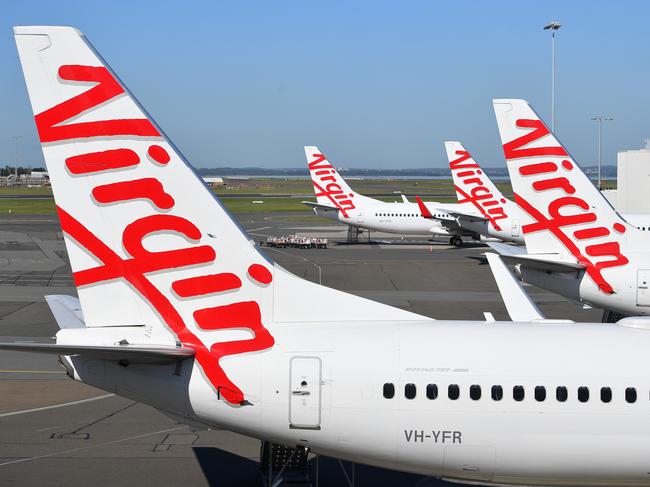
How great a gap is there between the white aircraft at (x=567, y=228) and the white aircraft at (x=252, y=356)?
1198 centimetres

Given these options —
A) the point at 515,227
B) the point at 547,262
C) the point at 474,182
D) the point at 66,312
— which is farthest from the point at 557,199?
the point at 474,182

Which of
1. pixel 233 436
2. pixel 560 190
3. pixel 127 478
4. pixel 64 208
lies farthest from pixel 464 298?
pixel 64 208

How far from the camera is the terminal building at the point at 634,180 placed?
215ft

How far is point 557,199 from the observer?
25531 mm

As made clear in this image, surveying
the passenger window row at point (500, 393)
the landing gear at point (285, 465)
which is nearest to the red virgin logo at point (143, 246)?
the passenger window row at point (500, 393)

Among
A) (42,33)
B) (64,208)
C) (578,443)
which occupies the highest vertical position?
(42,33)

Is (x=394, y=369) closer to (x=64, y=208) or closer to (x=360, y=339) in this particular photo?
(x=360, y=339)

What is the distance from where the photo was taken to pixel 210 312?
13.5 metres

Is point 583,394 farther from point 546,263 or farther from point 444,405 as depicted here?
point 546,263

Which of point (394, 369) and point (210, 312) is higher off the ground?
point (210, 312)

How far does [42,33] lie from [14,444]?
10308 millimetres

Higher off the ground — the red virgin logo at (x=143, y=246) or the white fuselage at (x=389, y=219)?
the red virgin logo at (x=143, y=246)

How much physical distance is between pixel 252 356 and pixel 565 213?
14926 millimetres

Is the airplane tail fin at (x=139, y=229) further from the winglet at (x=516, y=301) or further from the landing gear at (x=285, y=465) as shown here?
the winglet at (x=516, y=301)
